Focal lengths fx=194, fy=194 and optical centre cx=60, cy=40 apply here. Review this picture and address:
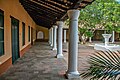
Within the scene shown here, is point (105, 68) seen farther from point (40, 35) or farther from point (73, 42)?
point (40, 35)

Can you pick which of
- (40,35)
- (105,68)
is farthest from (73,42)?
(40,35)

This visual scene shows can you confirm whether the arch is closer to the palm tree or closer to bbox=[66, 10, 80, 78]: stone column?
bbox=[66, 10, 80, 78]: stone column

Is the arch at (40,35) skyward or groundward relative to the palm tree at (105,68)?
skyward

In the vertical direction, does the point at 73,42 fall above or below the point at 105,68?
above

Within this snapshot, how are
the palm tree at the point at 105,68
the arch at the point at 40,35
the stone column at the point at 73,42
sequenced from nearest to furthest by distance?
the palm tree at the point at 105,68, the stone column at the point at 73,42, the arch at the point at 40,35

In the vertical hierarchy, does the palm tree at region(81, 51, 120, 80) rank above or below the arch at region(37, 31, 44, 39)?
below

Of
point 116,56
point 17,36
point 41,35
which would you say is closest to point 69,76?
point 116,56

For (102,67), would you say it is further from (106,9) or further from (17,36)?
(106,9)

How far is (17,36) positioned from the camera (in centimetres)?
1045

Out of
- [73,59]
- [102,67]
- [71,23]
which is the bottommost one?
[73,59]

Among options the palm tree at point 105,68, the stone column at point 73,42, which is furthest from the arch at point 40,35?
the palm tree at point 105,68

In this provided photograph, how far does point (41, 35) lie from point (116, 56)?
105 ft

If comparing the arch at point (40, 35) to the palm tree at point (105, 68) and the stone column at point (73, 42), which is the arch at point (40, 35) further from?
the palm tree at point (105, 68)

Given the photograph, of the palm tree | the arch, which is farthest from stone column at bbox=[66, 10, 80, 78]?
the arch
